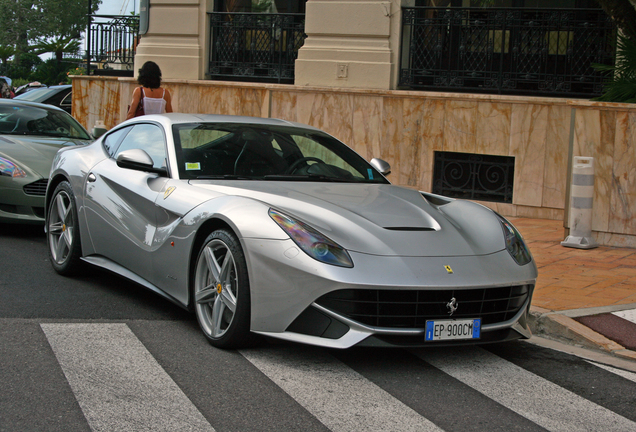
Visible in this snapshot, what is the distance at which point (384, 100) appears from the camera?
12.3m

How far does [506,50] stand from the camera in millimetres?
12281

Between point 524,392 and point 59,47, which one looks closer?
point 524,392

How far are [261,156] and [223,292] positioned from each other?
4.33 ft

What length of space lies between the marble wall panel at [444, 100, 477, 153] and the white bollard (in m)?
3.12

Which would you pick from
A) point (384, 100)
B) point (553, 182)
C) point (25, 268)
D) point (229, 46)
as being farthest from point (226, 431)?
point (229, 46)

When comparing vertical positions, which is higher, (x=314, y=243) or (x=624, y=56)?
(x=624, y=56)

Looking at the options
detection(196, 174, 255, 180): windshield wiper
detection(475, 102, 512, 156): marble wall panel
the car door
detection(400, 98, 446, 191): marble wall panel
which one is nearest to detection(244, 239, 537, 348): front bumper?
detection(196, 174, 255, 180): windshield wiper

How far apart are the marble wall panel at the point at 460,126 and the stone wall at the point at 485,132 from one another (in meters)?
0.01

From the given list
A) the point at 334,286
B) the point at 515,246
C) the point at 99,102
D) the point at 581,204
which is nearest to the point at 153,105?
the point at 581,204

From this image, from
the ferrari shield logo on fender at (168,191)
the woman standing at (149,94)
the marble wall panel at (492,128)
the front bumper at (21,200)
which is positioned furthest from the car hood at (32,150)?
the marble wall panel at (492,128)

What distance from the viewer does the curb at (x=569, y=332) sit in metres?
5.04

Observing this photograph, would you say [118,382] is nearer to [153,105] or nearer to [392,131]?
[153,105]

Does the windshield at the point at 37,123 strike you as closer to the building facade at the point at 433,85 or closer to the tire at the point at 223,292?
the building facade at the point at 433,85

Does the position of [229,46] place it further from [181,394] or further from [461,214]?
[181,394]
